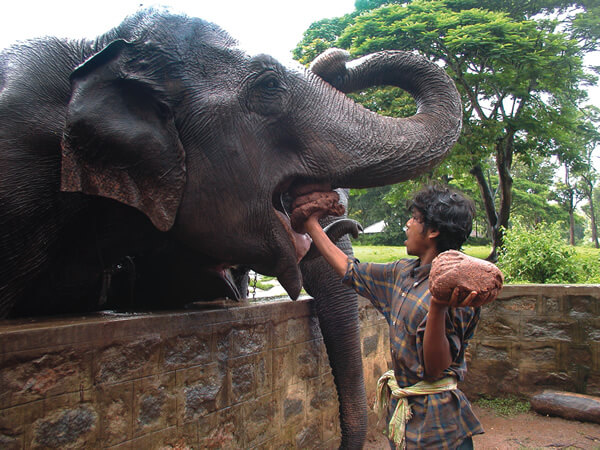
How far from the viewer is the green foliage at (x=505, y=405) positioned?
4.90 m

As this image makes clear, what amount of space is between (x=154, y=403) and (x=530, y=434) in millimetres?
3689

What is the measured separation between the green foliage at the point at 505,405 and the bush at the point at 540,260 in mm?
2496

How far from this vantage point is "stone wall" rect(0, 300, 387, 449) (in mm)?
1631

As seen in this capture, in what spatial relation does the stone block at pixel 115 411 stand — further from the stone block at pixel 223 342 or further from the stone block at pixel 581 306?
the stone block at pixel 581 306

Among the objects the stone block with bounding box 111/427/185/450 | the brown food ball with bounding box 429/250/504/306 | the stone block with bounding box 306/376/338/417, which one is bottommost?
the stone block with bounding box 306/376/338/417

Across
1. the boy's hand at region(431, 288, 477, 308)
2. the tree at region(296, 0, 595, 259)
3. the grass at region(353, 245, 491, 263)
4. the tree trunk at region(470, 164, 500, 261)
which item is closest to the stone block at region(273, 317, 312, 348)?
the boy's hand at region(431, 288, 477, 308)

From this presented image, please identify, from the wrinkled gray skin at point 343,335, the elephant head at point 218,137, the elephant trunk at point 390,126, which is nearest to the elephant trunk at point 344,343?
the wrinkled gray skin at point 343,335

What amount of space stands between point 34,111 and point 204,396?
141cm

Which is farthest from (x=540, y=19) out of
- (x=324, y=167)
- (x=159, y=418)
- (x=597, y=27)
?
(x=159, y=418)

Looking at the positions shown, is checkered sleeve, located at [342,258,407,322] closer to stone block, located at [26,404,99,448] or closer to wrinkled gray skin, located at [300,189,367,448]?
wrinkled gray skin, located at [300,189,367,448]

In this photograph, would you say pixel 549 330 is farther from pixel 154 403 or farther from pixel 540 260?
pixel 154 403

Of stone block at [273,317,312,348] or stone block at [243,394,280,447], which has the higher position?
stone block at [273,317,312,348]

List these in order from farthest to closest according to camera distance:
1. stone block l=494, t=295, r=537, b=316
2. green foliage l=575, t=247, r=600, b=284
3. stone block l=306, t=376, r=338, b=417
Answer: green foliage l=575, t=247, r=600, b=284 → stone block l=494, t=295, r=537, b=316 → stone block l=306, t=376, r=338, b=417

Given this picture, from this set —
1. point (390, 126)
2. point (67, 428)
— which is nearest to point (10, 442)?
point (67, 428)
